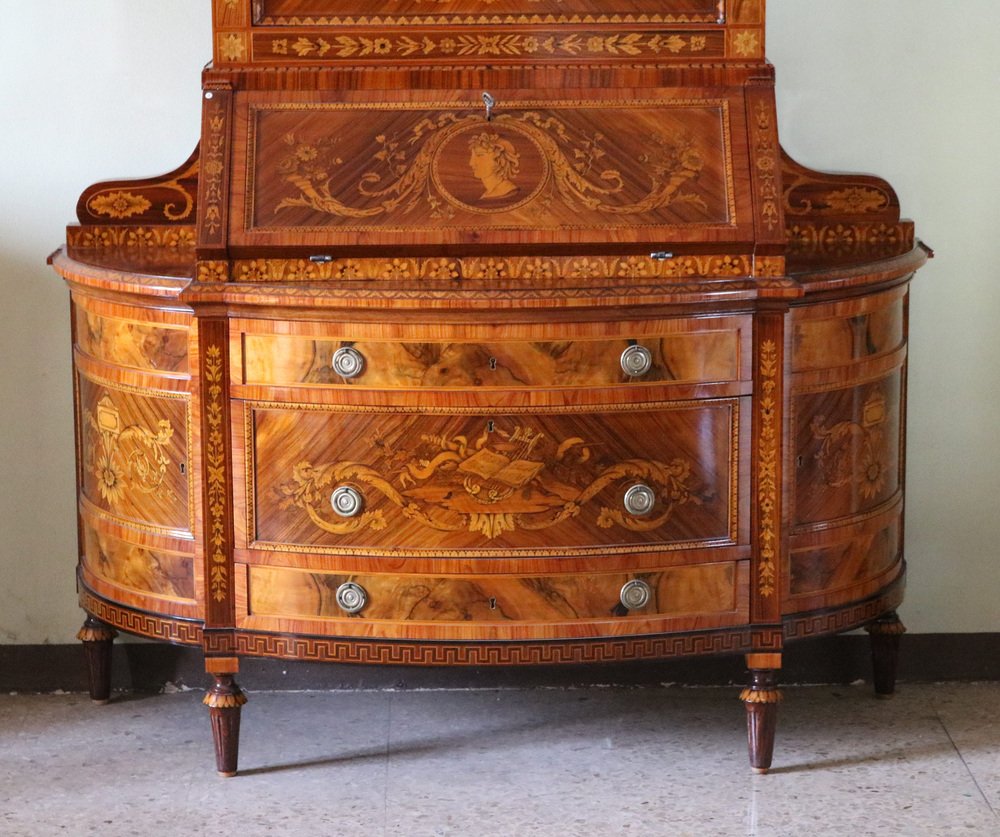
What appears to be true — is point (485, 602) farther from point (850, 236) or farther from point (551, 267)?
point (850, 236)

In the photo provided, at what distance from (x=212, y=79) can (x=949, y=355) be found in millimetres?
1695

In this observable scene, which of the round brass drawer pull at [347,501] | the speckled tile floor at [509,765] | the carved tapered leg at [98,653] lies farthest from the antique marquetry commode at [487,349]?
the carved tapered leg at [98,653]

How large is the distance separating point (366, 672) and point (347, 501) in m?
0.81

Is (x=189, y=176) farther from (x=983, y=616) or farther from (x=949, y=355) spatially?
(x=983, y=616)

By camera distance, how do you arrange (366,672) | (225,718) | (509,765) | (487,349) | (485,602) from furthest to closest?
(366,672)
(509,765)
(225,718)
(485,602)
(487,349)

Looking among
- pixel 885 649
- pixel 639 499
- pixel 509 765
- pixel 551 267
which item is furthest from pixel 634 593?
pixel 885 649

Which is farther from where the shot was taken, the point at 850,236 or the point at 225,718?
the point at 850,236

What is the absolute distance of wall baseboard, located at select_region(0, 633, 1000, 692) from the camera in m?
3.52

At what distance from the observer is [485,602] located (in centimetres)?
288

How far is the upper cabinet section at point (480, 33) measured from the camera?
2.93 m

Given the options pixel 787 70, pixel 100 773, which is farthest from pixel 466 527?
pixel 787 70

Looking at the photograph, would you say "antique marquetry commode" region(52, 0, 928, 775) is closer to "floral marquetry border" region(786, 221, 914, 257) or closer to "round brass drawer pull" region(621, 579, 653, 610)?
"round brass drawer pull" region(621, 579, 653, 610)

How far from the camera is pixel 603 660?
115 inches

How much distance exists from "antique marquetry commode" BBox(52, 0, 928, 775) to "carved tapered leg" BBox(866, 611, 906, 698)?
41cm
